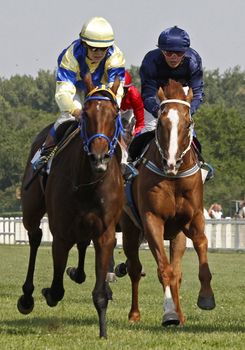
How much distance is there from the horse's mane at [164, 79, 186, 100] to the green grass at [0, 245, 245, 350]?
7.79 feet

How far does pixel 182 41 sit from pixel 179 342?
11.9 ft

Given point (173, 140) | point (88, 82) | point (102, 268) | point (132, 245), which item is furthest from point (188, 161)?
point (132, 245)

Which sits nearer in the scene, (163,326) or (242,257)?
(163,326)

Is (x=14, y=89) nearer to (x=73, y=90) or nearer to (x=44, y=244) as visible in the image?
(x=44, y=244)

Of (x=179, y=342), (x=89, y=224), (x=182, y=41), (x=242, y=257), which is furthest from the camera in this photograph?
(x=242, y=257)

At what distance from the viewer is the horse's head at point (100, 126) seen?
9.95 m

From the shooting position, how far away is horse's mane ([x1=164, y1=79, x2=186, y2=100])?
11.5 metres

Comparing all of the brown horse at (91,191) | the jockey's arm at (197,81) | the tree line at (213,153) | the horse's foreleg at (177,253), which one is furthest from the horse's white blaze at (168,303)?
the tree line at (213,153)

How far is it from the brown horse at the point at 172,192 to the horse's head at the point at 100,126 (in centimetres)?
109

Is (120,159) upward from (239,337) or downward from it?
upward

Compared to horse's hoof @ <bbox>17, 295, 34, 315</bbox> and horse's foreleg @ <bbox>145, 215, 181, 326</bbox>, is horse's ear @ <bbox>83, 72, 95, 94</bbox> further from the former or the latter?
horse's hoof @ <bbox>17, 295, 34, 315</bbox>

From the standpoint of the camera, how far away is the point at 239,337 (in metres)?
10.3

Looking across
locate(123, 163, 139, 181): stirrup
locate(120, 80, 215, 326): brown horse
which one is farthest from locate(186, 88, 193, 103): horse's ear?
locate(123, 163, 139, 181): stirrup

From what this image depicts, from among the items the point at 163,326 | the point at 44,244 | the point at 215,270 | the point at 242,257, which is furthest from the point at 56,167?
the point at 44,244
